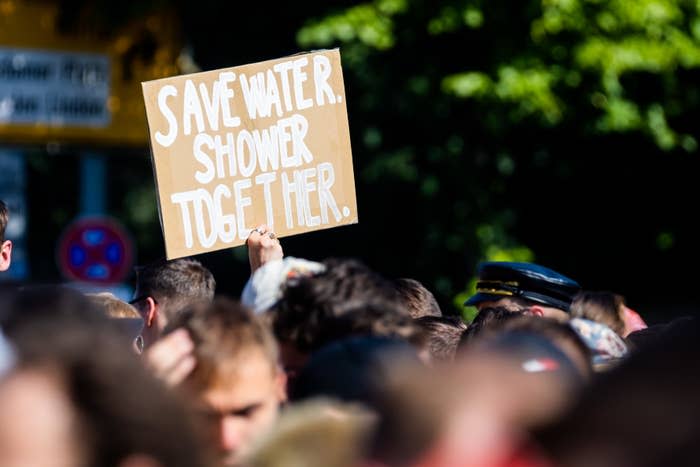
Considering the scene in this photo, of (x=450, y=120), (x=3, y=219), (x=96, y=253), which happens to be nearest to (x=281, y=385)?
(x=3, y=219)

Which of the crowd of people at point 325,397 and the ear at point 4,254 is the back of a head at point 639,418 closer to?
the crowd of people at point 325,397

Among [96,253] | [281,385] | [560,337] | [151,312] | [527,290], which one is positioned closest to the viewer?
[560,337]

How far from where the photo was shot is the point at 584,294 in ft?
18.9

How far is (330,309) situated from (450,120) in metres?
8.61

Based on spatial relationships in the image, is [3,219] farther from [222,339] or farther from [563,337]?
[563,337]

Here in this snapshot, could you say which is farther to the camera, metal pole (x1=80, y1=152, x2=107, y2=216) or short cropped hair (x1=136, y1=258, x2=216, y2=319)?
metal pole (x1=80, y1=152, x2=107, y2=216)

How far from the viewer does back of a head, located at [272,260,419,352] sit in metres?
2.94

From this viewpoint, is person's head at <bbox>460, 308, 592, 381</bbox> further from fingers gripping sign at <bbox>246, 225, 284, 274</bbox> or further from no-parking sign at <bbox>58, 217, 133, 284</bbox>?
no-parking sign at <bbox>58, 217, 133, 284</bbox>

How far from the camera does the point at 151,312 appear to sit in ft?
16.4

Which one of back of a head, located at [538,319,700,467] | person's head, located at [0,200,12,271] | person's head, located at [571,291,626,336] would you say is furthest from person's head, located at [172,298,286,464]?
person's head, located at [571,291,626,336]

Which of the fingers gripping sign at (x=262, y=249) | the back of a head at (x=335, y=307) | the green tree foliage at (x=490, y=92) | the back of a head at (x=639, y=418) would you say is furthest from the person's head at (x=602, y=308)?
the green tree foliage at (x=490, y=92)

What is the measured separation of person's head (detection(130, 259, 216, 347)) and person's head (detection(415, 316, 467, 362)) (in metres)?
0.76

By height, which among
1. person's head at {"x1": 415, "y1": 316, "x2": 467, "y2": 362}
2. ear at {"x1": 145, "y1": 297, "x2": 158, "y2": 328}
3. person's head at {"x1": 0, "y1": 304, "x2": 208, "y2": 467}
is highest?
person's head at {"x1": 0, "y1": 304, "x2": 208, "y2": 467}

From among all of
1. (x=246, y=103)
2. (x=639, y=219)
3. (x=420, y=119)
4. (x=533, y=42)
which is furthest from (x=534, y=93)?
(x=246, y=103)
